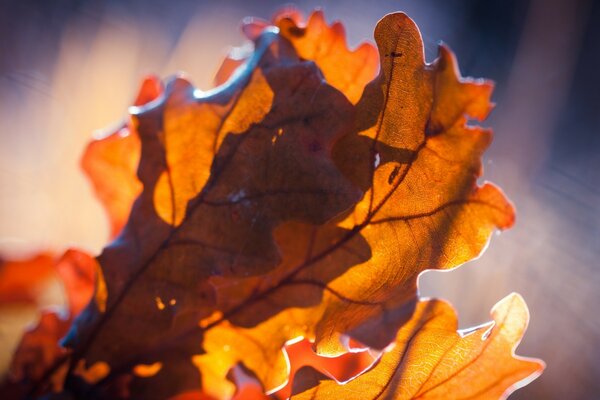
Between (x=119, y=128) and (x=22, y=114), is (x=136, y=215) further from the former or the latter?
(x=22, y=114)

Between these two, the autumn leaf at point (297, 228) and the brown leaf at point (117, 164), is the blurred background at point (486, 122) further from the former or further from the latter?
the brown leaf at point (117, 164)

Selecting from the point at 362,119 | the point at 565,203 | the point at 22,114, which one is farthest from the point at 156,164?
the point at 22,114

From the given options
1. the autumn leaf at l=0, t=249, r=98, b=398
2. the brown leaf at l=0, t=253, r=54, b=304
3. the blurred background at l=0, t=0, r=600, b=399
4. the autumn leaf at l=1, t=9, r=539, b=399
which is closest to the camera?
the autumn leaf at l=1, t=9, r=539, b=399

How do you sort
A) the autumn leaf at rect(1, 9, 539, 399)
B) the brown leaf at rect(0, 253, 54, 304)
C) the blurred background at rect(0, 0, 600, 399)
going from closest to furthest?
the autumn leaf at rect(1, 9, 539, 399) < the brown leaf at rect(0, 253, 54, 304) < the blurred background at rect(0, 0, 600, 399)

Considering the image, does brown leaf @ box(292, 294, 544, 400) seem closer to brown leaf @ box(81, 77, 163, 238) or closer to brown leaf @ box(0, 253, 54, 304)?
brown leaf @ box(81, 77, 163, 238)

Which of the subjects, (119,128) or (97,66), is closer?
(119,128)

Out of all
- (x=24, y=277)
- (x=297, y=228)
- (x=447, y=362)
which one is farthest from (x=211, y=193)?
(x=24, y=277)

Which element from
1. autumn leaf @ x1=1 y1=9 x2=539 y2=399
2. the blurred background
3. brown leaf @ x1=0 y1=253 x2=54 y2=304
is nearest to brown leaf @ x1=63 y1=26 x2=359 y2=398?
autumn leaf @ x1=1 y1=9 x2=539 y2=399

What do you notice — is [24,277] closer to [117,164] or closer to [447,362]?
[117,164]
